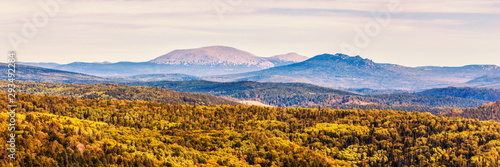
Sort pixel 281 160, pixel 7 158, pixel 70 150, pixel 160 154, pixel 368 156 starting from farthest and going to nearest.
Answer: pixel 368 156
pixel 281 160
pixel 160 154
pixel 70 150
pixel 7 158

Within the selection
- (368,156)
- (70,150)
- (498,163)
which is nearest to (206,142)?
(70,150)

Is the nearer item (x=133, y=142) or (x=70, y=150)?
(x=70, y=150)

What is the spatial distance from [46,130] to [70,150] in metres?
22.8

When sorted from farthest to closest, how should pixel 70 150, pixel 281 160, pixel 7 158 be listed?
pixel 281 160, pixel 70 150, pixel 7 158

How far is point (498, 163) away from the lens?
173125 millimetres

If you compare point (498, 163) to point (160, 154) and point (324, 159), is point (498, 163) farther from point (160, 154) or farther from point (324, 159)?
point (160, 154)

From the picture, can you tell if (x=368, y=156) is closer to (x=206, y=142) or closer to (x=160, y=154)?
(x=206, y=142)

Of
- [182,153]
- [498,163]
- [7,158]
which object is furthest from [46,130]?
[498,163]

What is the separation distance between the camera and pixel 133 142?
15462cm

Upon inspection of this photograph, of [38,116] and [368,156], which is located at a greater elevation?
[38,116]

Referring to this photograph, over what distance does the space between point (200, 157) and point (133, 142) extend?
22.3m

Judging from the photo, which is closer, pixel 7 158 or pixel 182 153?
pixel 7 158

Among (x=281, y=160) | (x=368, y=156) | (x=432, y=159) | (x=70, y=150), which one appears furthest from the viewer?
(x=368, y=156)

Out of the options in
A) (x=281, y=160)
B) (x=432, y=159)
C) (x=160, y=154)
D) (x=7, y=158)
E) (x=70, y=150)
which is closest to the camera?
(x=7, y=158)
